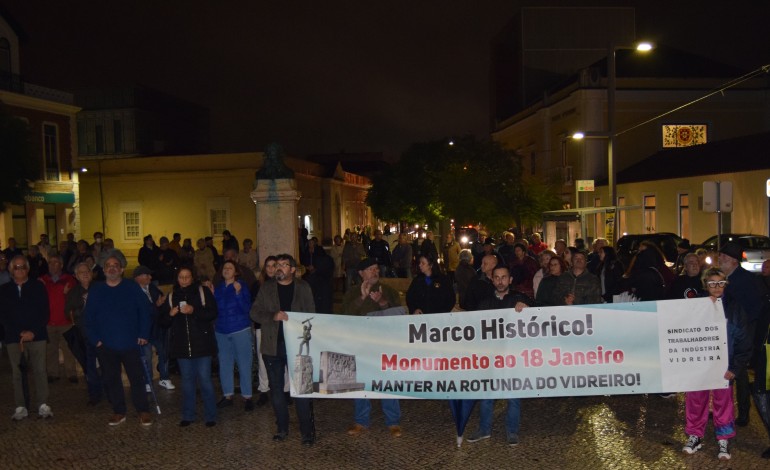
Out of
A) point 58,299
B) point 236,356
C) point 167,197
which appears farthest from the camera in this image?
point 167,197

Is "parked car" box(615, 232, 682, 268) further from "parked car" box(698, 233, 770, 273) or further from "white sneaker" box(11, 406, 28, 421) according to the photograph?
"white sneaker" box(11, 406, 28, 421)

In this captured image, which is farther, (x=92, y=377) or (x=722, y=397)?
(x=92, y=377)

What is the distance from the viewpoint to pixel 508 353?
7.30 metres

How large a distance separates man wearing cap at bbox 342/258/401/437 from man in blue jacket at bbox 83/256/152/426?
238cm

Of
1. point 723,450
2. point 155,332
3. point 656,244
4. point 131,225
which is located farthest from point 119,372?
point 131,225

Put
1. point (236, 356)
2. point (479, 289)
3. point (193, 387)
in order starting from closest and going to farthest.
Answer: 1. point (193, 387)
2. point (479, 289)
3. point (236, 356)

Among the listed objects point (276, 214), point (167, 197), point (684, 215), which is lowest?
point (684, 215)

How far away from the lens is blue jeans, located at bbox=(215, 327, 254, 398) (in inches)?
347

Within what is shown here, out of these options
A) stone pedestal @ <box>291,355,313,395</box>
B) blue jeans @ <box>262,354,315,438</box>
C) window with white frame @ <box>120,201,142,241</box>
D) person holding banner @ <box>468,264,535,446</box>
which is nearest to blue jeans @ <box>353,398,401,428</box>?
blue jeans @ <box>262,354,315,438</box>

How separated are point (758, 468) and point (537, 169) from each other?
44.6 m

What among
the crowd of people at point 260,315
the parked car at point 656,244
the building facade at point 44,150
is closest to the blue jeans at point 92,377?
the crowd of people at point 260,315

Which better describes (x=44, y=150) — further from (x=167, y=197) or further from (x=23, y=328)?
(x=23, y=328)

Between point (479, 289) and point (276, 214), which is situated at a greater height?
point (276, 214)

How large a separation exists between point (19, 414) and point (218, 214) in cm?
3311
